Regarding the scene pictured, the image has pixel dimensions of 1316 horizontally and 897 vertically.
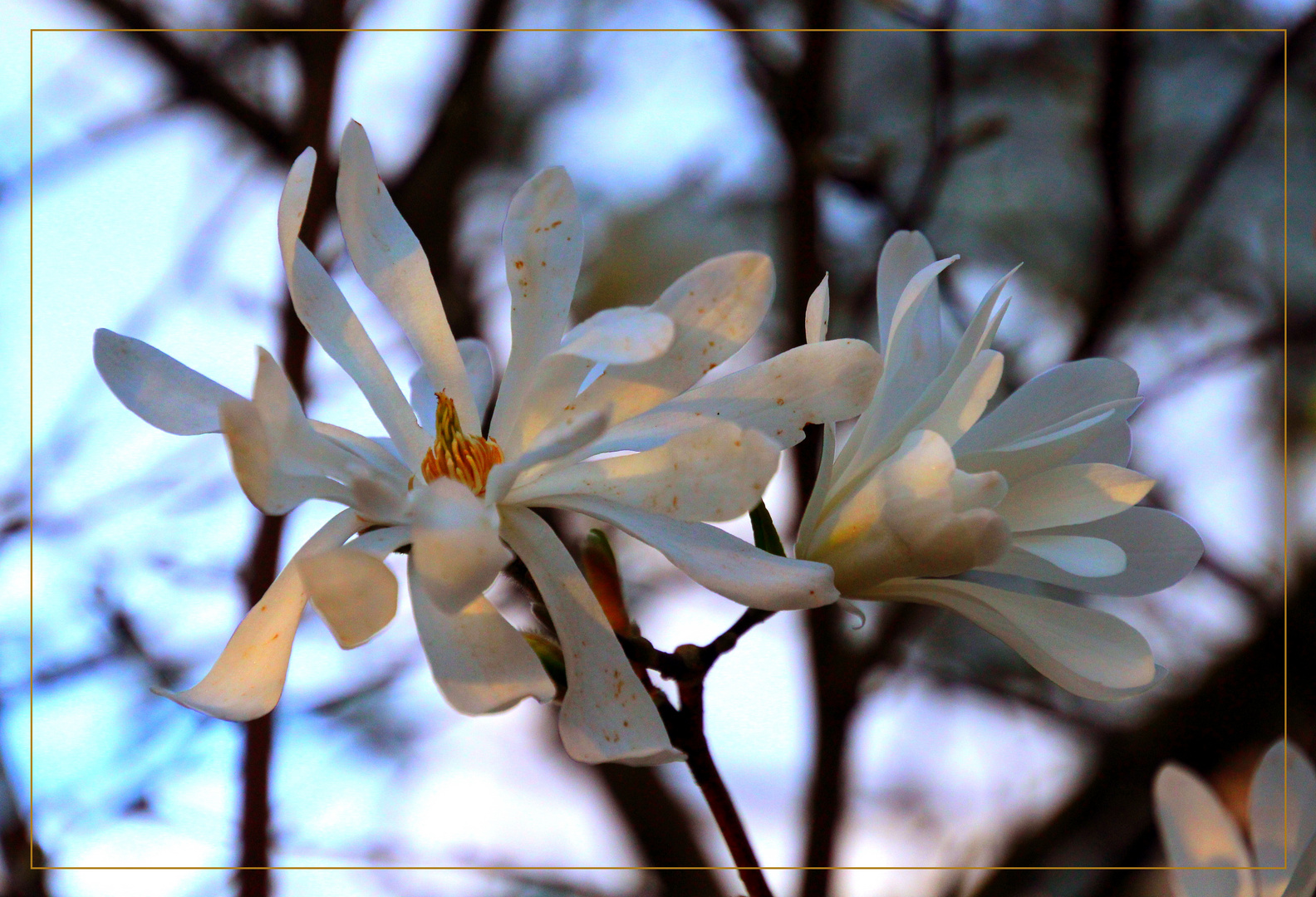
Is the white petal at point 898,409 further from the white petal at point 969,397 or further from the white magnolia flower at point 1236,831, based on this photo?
the white magnolia flower at point 1236,831

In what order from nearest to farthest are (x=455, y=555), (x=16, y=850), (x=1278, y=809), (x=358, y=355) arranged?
(x=455, y=555)
(x=358, y=355)
(x=1278, y=809)
(x=16, y=850)

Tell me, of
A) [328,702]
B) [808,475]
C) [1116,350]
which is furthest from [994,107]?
[328,702]

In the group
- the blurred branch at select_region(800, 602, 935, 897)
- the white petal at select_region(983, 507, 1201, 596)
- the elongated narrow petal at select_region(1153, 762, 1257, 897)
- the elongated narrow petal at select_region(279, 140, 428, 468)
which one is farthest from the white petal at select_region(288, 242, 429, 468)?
the blurred branch at select_region(800, 602, 935, 897)

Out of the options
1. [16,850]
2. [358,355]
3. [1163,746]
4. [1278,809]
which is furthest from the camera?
[1163,746]

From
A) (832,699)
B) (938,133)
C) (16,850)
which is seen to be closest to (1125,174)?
(938,133)

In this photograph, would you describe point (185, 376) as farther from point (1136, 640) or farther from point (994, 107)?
point (994, 107)

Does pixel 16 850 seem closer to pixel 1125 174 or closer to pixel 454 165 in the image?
pixel 454 165
